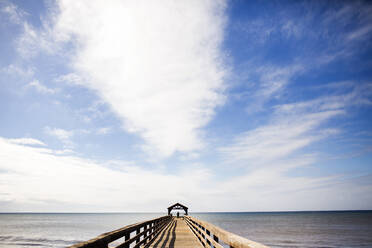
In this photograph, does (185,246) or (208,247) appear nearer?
(208,247)

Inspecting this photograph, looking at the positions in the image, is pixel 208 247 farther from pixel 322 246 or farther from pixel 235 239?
pixel 322 246

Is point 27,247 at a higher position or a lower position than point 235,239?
lower

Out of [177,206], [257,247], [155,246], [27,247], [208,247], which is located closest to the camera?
[257,247]

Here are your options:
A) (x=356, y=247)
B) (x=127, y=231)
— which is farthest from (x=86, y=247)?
(x=356, y=247)

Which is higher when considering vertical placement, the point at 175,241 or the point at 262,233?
the point at 175,241

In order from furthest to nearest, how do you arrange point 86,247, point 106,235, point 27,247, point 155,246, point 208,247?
1. point 27,247
2. point 155,246
3. point 208,247
4. point 106,235
5. point 86,247

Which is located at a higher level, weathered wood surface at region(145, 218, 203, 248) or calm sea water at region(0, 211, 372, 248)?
weathered wood surface at region(145, 218, 203, 248)

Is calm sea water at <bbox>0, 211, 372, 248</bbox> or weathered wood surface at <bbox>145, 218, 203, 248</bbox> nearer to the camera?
weathered wood surface at <bbox>145, 218, 203, 248</bbox>

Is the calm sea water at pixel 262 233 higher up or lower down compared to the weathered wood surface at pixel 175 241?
lower down

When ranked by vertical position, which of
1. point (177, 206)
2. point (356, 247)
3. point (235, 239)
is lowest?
point (356, 247)

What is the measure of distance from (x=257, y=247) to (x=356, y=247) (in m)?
32.2

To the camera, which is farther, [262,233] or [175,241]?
[262,233]

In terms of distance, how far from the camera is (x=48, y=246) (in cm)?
2530

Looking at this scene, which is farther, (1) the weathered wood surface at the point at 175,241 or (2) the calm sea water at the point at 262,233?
(2) the calm sea water at the point at 262,233
